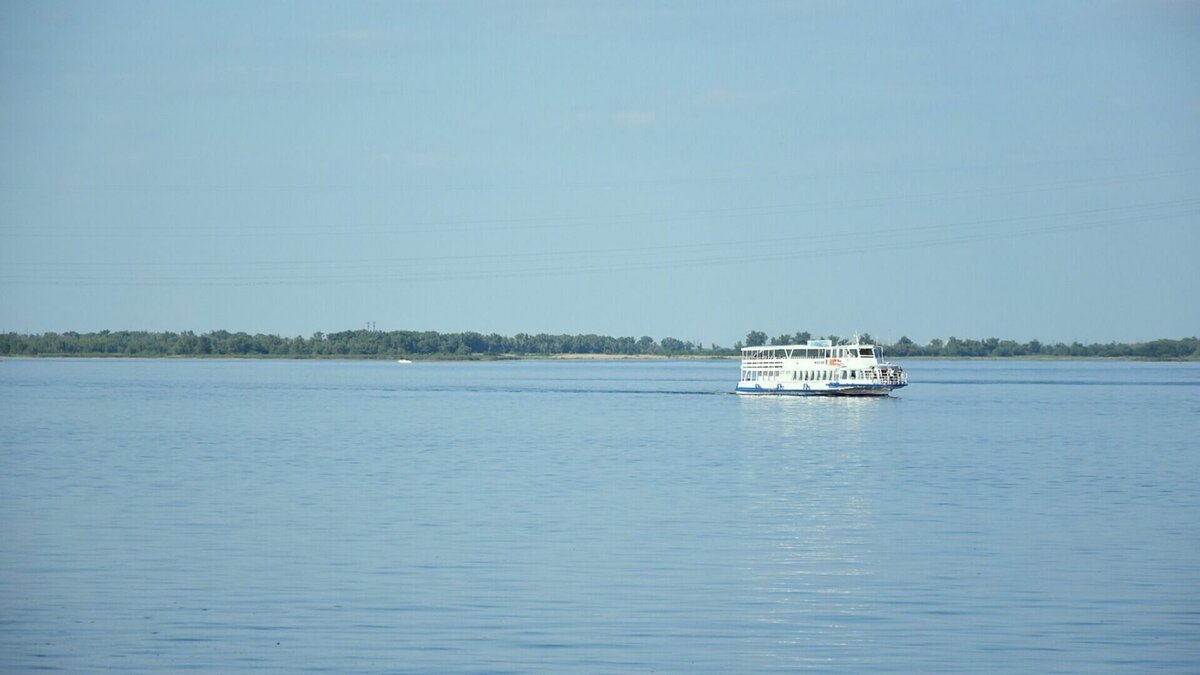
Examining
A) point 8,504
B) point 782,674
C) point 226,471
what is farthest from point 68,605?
point 226,471

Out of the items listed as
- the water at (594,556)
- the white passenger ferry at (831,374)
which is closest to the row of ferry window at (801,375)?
A: the white passenger ferry at (831,374)

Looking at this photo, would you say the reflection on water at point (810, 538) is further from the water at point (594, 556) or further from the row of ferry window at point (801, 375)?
the row of ferry window at point (801, 375)

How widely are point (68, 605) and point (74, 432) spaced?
56058mm

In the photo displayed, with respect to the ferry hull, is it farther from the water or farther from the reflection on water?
the water

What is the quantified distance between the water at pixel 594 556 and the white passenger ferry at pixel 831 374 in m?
61.7

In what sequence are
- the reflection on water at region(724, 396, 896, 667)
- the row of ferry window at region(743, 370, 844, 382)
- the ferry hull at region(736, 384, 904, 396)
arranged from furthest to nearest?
the row of ferry window at region(743, 370, 844, 382) → the ferry hull at region(736, 384, 904, 396) → the reflection on water at region(724, 396, 896, 667)

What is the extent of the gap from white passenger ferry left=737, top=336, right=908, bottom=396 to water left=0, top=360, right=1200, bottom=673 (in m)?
61.7

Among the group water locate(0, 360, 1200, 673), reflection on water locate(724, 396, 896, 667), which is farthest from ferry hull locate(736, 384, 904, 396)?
water locate(0, 360, 1200, 673)

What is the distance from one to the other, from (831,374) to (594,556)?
107m

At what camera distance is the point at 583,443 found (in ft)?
247

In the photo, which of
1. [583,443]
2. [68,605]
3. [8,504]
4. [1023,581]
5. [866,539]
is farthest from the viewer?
[583,443]

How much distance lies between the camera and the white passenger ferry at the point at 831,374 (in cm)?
13700

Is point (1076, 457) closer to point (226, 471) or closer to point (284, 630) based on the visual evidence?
point (226, 471)

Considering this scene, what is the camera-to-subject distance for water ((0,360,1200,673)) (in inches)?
939
